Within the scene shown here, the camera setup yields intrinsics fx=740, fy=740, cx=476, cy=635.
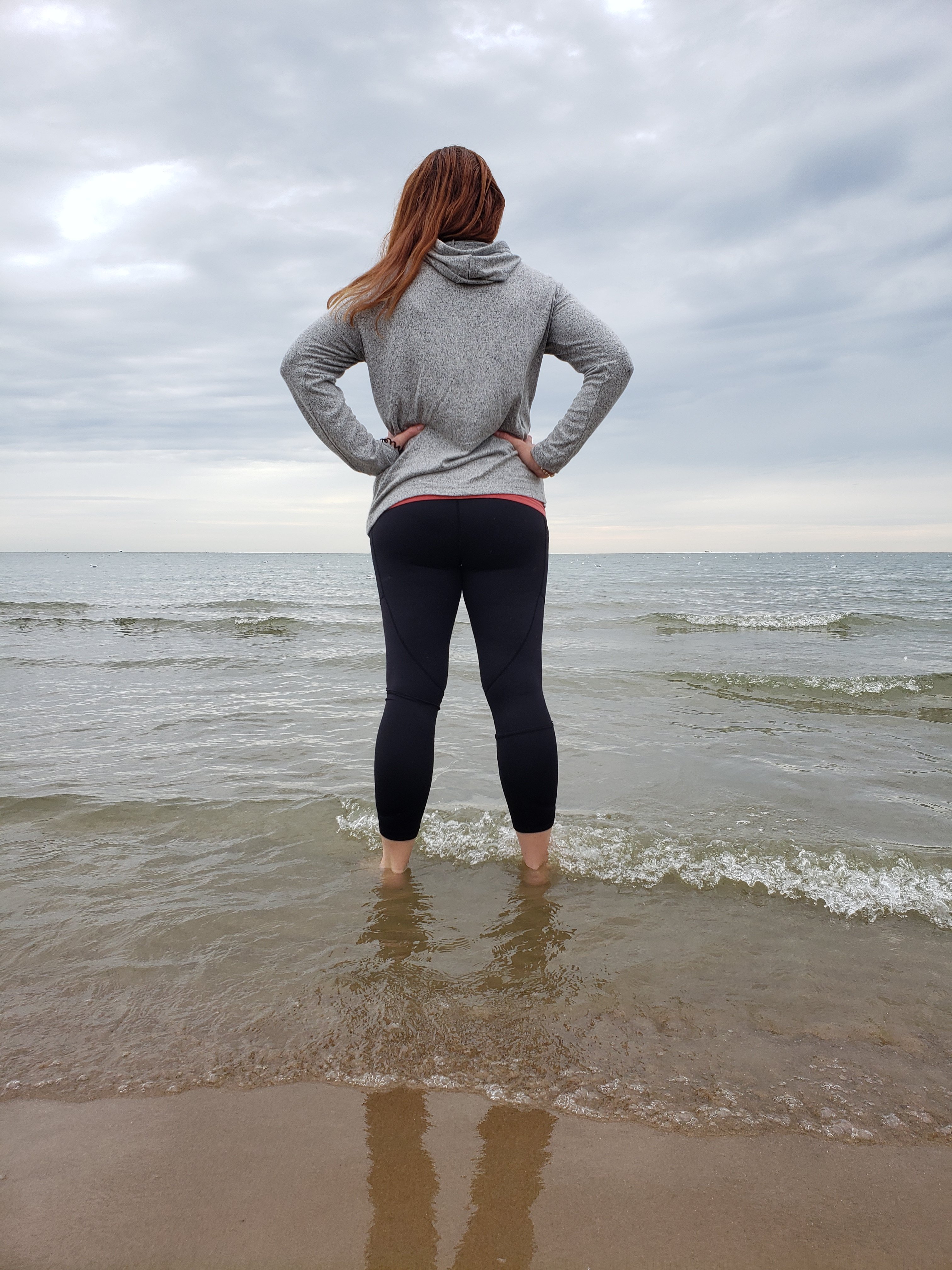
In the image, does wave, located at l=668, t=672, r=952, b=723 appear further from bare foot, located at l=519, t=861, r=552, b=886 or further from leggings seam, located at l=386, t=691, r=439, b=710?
leggings seam, located at l=386, t=691, r=439, b=710

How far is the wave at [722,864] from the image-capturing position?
2.44 metres

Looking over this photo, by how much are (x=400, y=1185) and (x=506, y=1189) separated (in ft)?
0.61

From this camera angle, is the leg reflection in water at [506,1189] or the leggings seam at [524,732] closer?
the leg reflection in water at [506,1189]

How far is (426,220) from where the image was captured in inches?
82.4

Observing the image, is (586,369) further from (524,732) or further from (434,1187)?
(434,1187)

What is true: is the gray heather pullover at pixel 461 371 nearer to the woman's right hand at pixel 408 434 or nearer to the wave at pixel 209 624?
the woman's right hand at pixel 408 434

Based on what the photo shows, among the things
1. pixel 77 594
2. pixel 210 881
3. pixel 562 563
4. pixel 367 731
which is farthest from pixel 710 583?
pixel 562 563

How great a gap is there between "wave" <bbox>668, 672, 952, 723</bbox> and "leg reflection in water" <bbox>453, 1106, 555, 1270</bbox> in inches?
206

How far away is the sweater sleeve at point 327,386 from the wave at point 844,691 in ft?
16.4

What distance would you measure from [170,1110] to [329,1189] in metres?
0.39

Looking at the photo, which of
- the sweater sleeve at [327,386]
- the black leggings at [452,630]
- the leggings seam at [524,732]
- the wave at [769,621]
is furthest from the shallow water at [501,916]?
the wave at [769,621]

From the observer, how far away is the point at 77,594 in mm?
24859

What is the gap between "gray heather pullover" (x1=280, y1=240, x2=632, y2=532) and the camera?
208cm

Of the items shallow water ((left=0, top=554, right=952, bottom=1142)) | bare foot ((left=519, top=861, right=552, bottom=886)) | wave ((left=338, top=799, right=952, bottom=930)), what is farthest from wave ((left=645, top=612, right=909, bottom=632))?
bare foot ((left=519, top=861, right=552, bottom=886))
